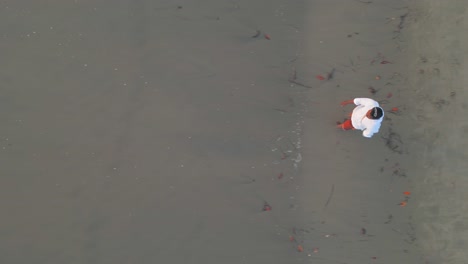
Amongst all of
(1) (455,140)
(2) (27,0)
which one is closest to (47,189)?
(2) (27,0)

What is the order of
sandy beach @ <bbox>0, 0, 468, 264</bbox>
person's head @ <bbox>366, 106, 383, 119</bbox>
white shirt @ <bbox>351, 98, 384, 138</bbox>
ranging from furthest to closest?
sandy beach @ <bbox>0, 0, 468, 264</bbox> < white shirt @ <bbox>351, 98, 384, 138</bbox> < person's head @ <bbox>366, 106, 383, 119</bbox>

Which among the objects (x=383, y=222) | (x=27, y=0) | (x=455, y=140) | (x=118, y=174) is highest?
(x=27, y=0)

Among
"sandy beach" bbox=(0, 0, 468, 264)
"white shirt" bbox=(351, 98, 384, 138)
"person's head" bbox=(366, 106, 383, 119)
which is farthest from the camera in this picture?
"sandy beach" bbox=(0, 0, 468, 264)

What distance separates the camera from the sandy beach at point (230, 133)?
12.0ft

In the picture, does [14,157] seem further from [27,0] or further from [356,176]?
[356,176]

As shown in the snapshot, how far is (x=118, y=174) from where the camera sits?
367cm

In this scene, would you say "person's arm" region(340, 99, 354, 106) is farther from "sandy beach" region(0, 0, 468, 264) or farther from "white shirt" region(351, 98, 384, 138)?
"white shirt" region(351, 98, 384, 138)

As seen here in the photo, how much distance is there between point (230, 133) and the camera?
372 cm

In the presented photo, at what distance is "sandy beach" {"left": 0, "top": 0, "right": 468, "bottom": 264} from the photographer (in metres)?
3.65

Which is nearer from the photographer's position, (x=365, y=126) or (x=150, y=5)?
(x=365, y=126)

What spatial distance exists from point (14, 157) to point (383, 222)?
12.5 feet

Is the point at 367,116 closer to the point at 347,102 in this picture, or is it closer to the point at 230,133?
the point at 347,102

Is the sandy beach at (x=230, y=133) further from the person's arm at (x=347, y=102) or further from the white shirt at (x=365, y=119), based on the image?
the white shirt at (x=365, y=119)

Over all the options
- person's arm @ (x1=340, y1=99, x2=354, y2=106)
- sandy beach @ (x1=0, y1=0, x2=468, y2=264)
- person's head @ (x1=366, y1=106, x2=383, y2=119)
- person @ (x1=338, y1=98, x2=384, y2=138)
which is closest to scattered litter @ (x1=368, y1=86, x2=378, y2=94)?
sandy beach @ (x1=0, y1=0, x2=468, y2=264)
